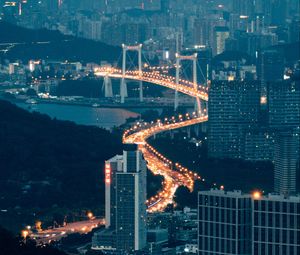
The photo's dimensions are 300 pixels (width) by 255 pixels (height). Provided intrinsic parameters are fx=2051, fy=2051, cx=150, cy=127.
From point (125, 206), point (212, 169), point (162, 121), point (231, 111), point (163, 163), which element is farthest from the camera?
point (162, 121)

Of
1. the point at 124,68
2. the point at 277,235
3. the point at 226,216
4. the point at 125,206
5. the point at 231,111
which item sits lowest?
the point at 124,68

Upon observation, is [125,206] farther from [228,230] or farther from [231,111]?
[231,111]

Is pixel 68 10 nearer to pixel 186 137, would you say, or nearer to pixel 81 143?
pixel 186 137

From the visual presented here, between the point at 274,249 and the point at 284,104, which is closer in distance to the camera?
the point at 274,249

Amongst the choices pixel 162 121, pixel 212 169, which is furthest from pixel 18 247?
pixel 162 121

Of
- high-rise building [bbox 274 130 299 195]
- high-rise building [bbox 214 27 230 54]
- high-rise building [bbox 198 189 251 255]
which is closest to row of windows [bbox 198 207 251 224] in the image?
high-rise building [bbox 198 189 251 255]

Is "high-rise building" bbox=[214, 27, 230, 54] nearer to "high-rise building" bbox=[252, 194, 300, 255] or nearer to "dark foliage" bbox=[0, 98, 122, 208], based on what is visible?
"dark foliage" bbox=[0, 98, 122, 208]

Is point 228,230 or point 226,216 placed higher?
point 226,216

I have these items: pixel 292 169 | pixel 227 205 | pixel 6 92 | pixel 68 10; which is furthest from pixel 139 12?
pixel 227 205
